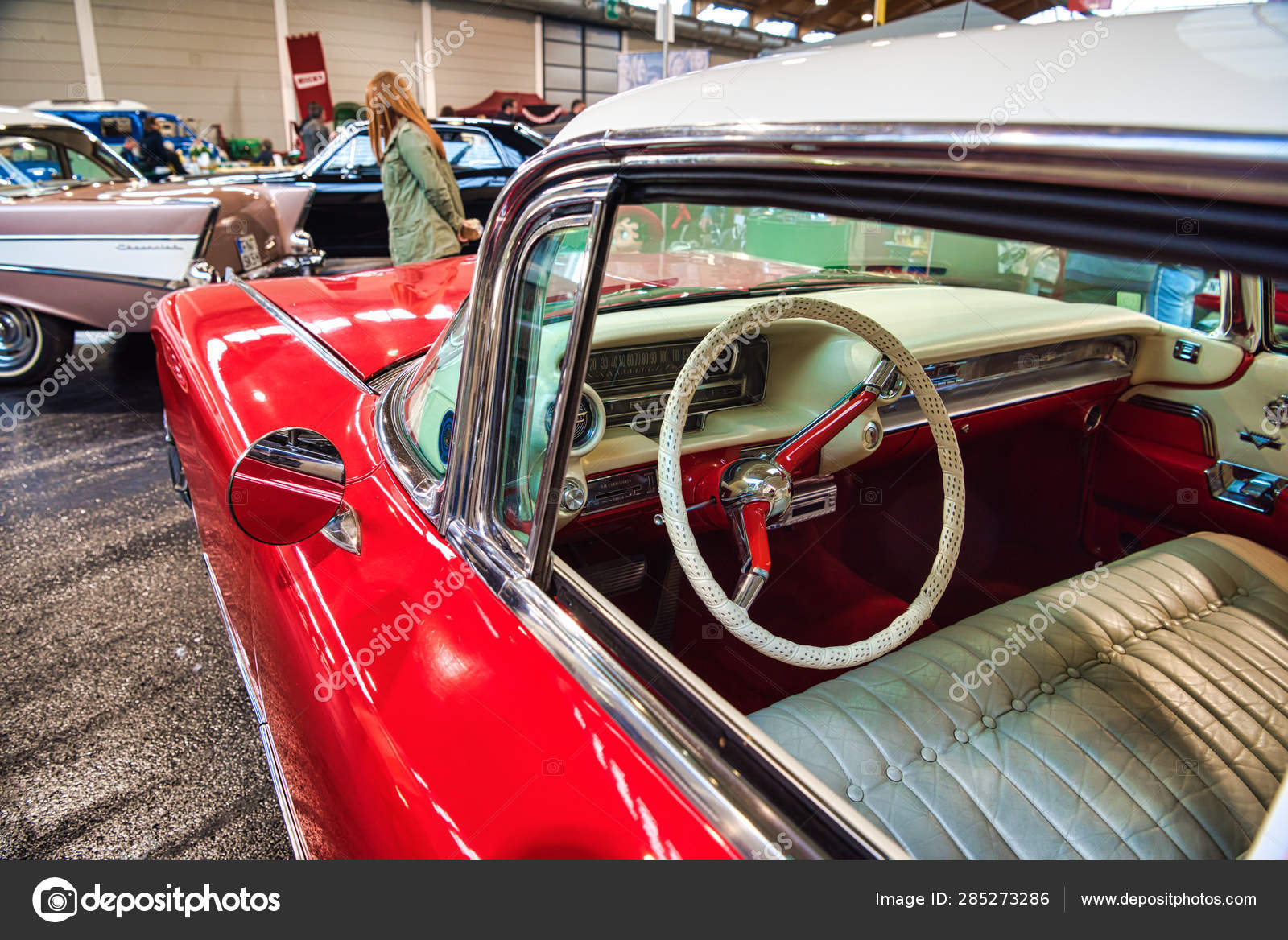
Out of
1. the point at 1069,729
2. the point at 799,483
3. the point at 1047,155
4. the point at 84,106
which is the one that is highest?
the point at 84,106

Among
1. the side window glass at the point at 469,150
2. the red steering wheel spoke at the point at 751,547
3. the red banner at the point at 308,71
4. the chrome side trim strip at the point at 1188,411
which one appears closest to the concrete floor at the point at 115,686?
the red steering wheel spoke at the point at 751,547

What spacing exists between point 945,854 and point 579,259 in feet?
2.70

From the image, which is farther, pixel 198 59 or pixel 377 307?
pixel 198 59

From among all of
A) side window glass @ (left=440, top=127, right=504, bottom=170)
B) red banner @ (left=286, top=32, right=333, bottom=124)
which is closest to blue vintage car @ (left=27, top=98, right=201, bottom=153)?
red banner @ (left=286, top=32, right=333, bottom=124)

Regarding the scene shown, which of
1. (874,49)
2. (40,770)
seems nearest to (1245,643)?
(874,49)

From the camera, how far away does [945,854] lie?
37.1 inches

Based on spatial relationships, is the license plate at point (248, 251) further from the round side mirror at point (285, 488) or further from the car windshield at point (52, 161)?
the round side mirror at point (285, 488)

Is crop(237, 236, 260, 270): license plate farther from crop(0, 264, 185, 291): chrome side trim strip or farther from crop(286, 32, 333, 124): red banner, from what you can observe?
crop(286, 32, 333, 124): red banner

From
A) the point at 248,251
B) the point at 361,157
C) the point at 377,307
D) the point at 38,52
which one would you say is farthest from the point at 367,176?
the point at 38,52

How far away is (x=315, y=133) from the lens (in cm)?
1033

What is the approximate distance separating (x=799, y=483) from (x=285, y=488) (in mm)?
1024

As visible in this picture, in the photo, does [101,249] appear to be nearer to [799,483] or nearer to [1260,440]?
[799,483]

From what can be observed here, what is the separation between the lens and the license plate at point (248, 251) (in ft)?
15.6

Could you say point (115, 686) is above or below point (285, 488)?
below
